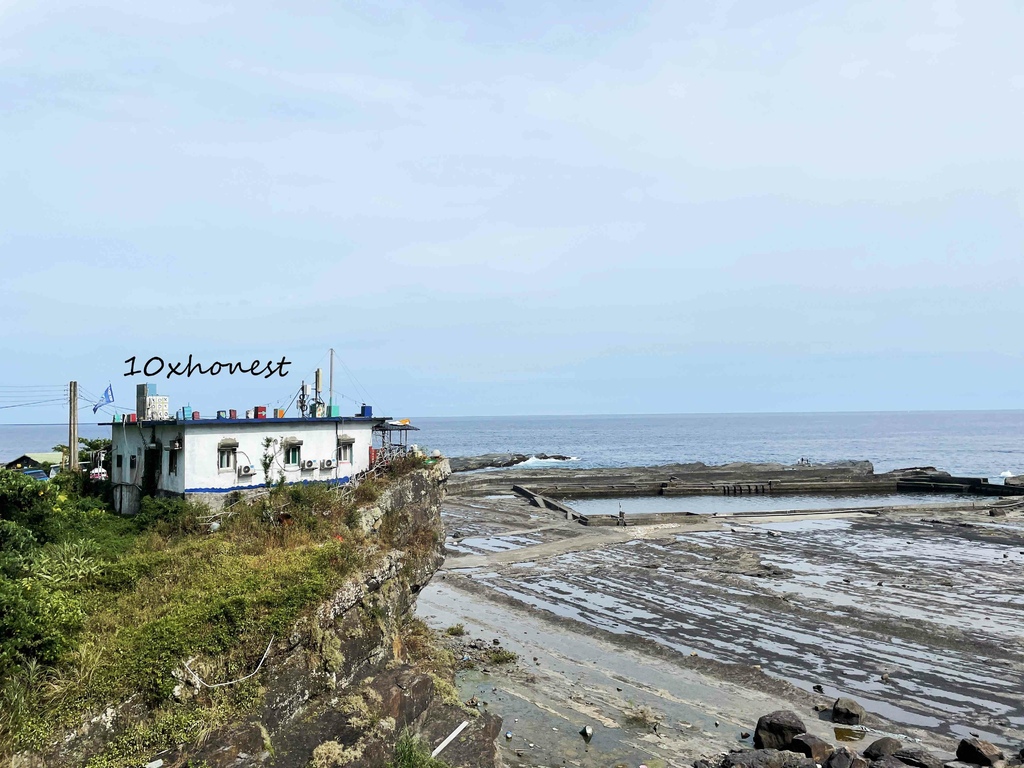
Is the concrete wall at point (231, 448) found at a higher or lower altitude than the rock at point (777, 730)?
higher

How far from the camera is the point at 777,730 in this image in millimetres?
20578

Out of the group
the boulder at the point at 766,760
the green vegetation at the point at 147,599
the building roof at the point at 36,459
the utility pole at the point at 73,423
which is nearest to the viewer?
the green vegetation at the point at 147,599

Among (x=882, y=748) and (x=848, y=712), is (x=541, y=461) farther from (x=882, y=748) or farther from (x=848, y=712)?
(x=882, y=748)

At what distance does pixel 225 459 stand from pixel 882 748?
2455 cm

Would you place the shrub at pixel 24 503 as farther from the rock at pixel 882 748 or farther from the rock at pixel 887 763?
the rock at pixel 882 748

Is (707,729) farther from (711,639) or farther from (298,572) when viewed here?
(298,572)

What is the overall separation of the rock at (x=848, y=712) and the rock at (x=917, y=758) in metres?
2.50

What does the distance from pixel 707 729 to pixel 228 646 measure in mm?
15407

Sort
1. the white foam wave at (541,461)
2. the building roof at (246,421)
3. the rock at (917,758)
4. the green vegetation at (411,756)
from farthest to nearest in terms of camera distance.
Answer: the white foam wave at (541,461) < the building roof at (246,421) < the rock at (917,758) < the green vegetation at (411,756)

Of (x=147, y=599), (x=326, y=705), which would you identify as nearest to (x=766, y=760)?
(x=326, y=705)

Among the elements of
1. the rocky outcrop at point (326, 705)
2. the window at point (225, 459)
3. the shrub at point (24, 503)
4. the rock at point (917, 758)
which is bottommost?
the rock at point (917, 758)

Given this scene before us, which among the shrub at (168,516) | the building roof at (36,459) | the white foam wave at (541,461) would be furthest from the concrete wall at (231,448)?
the white foam wave at (541,461)

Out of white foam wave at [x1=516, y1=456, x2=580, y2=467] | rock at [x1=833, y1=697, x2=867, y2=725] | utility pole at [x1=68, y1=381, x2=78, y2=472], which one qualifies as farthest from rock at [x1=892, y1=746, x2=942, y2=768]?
white foam wave at [x1=516, y1=456, x2=580, y2=467]

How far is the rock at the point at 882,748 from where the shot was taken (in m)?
19.4
